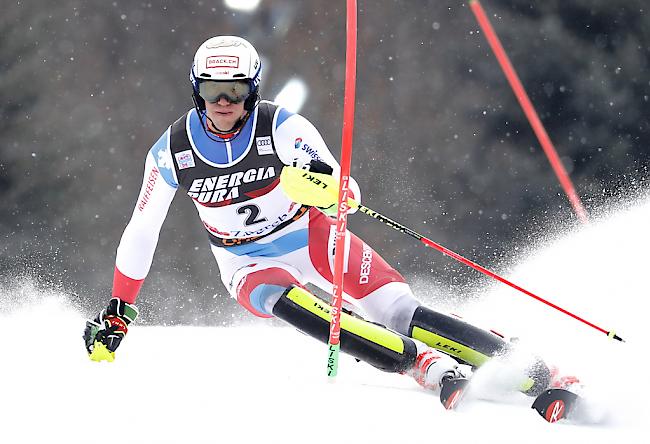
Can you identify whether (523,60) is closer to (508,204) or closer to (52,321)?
(508,204)

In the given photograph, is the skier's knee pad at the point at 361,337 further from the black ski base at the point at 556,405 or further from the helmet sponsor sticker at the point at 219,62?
the helmet sponsor sticker at the point at 219,62

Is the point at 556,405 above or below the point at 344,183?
below

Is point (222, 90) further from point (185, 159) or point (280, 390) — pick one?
point (280, 390)

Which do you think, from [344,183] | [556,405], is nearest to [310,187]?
[344,183]

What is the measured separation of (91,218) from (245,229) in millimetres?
4212

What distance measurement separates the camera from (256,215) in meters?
3.20

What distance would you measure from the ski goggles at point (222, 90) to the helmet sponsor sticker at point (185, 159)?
238 mm

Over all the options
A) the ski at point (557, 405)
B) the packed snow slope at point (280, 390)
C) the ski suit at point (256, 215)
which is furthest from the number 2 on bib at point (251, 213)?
the ski at point (557, 405)

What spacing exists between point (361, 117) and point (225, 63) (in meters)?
4.16

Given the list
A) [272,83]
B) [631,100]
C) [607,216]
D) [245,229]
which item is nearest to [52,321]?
[245,229]

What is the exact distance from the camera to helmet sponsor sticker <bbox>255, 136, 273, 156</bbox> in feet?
10.1

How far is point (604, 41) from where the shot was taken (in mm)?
6785

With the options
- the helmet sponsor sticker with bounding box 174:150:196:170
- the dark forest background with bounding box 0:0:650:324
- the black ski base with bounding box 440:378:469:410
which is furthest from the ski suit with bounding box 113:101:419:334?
the dark forest background with bounding box 0:0:650:324

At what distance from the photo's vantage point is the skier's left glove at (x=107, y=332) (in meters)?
3.08
